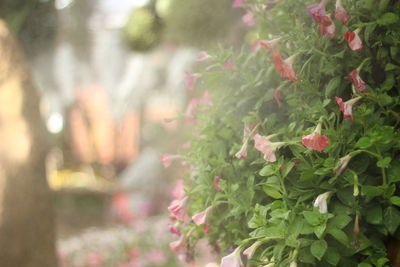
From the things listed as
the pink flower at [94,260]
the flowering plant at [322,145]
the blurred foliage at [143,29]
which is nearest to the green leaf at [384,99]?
the flowering plant at [322,145]

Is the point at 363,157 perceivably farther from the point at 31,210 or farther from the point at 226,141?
the point at 31,210

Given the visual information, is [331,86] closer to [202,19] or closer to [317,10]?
[317,10]

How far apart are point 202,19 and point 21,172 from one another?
184 centimetres

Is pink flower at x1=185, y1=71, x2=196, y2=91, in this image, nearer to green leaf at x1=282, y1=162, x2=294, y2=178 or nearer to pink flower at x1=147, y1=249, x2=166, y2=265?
green leaf at x1=282, y1=162, x2=294, y2=178

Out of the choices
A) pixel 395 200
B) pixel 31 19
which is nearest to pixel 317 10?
pixel 395 200

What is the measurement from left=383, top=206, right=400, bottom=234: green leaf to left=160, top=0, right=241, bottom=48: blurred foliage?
2780 millimetres

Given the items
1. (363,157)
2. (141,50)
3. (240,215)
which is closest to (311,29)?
(363,157)

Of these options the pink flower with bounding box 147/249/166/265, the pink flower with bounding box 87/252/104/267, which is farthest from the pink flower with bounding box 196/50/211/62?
the pink flower with bounding box 87/252/104/267

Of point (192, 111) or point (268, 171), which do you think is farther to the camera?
point (192, 111)

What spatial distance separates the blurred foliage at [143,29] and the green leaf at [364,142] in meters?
5.68

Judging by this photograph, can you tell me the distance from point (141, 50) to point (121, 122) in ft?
21.5

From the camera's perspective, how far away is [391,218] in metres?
0.94

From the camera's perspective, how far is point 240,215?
1.14 meters

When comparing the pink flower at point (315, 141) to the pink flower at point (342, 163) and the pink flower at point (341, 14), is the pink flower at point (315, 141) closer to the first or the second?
the pink flower at point (342, 163)
